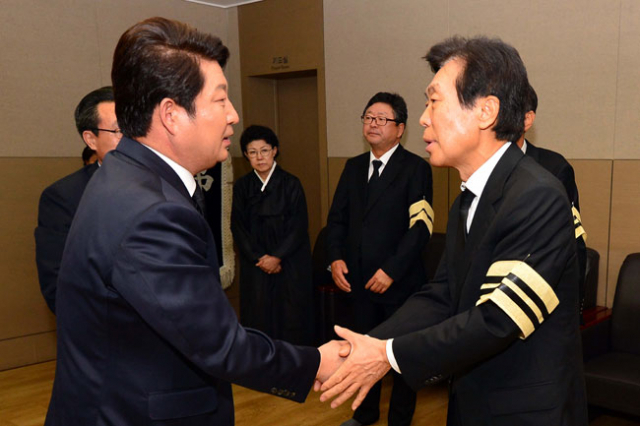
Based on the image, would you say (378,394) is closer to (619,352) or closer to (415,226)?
(415,226)

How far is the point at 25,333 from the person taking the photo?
4.63 meters

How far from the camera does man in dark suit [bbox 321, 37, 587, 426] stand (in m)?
1.49

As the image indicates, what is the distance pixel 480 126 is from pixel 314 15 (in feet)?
12.8

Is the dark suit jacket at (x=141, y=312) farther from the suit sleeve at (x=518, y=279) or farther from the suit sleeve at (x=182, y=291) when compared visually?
the suit sleeve at (x=518, y=279)

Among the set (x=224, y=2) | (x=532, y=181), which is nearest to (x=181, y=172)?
(x=532, y=181)

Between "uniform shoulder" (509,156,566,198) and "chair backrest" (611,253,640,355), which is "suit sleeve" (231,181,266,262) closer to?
"chair backrest" (611,253,640,355)

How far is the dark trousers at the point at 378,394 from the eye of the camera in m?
3.29

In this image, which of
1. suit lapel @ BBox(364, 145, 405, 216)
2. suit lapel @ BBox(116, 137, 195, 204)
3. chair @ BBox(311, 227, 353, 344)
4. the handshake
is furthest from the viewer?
chair @ BBox(311, 227, 353, 344)

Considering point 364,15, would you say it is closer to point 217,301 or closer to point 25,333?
point 25,333

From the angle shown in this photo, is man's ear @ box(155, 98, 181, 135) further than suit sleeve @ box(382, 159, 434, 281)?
No

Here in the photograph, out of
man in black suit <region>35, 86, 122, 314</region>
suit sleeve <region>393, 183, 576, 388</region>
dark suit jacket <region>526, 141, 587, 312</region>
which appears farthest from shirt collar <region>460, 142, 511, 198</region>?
man in black suit <region>35, 86, 122, 314</region>

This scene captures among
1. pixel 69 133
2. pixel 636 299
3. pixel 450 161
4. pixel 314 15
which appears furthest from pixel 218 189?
pixel 450 161

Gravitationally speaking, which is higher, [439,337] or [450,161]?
[450,161]

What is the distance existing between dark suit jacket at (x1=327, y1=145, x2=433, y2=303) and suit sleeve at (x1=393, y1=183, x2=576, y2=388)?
1806 mm
